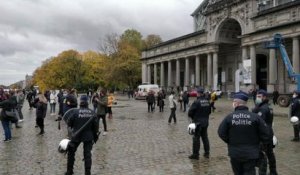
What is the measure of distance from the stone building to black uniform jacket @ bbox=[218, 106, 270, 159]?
3439cm

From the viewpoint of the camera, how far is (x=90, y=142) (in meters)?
7.96

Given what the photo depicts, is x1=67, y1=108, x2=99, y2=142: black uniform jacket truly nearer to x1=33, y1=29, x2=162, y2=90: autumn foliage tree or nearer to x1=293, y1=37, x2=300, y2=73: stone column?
x1=293, y1=37, x2=300, y2=73: stone column

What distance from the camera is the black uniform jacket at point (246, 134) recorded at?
18.8 feet

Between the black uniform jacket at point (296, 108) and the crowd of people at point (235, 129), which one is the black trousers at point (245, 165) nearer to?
the crowd of people at point (235, 129)

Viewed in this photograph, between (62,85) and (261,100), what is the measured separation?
94.1 metres

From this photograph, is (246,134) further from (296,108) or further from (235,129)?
(296,108)

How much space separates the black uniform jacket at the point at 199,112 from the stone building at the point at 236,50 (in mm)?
30255

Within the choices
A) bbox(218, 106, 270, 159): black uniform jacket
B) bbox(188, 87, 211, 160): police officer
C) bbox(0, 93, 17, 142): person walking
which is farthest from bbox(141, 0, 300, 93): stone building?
bbox(218, 106, 270, 159): black uniform jacket

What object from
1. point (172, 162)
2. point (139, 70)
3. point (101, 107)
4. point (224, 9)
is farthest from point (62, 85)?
point (172, 162)

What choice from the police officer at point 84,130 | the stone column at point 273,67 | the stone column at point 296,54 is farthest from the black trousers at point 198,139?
the stone column at point 273,67

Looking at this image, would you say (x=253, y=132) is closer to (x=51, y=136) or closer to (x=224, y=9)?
(x=51, y=136)

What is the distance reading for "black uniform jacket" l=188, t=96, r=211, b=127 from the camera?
10.0 metres

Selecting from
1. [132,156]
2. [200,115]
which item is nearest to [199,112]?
[200,115]

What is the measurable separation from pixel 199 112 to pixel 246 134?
435 cm
